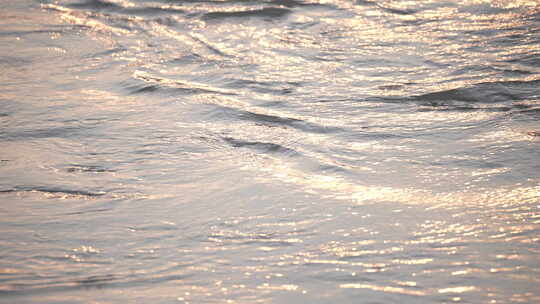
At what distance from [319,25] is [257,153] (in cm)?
188

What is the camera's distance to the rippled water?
170 centimetres

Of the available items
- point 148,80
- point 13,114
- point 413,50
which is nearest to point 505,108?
point 413,50

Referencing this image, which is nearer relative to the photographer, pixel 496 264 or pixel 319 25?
pixel 496 264

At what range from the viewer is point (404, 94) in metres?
3.04

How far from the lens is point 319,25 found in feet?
13.5

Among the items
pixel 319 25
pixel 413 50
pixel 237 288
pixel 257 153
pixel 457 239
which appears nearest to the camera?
pixel 237 288

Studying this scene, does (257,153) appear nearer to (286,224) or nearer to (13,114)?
(286,224)

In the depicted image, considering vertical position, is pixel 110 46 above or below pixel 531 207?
above

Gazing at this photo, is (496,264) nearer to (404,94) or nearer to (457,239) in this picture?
(457,239)

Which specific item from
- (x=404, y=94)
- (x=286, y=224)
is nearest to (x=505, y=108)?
(x=404, y=94)

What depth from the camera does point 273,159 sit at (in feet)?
7.87

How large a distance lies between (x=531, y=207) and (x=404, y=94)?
115cm

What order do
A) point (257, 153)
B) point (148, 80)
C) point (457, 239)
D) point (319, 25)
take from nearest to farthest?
point (457, 239), point (257, 153), point (148, 80), point (319, 25)

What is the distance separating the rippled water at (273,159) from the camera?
66.9 inches
